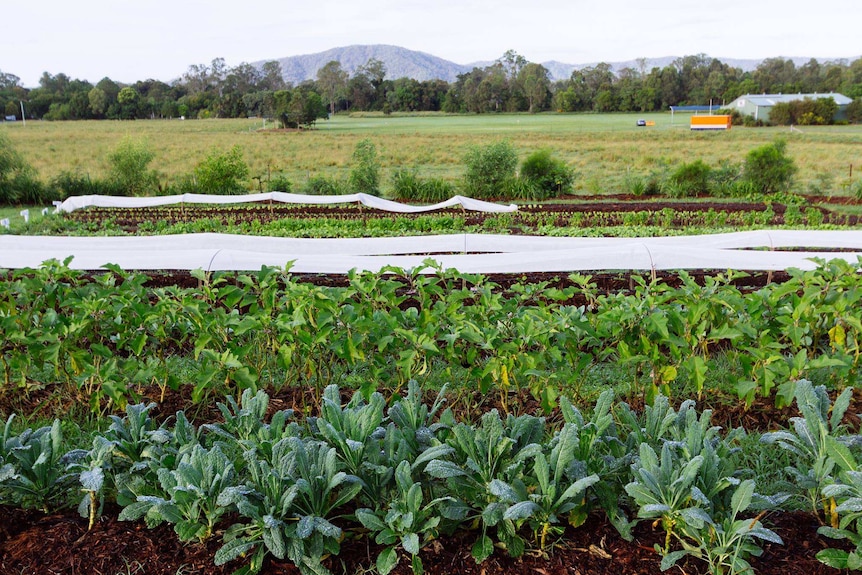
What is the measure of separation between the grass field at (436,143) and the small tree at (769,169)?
99 centimetres

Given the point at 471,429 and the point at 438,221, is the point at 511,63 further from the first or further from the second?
the point at 471,429

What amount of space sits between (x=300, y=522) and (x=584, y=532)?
86cm

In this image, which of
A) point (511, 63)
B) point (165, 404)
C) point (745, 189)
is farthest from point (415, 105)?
point (165, 404)

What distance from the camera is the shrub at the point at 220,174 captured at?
15781mm

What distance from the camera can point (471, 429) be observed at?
217cm

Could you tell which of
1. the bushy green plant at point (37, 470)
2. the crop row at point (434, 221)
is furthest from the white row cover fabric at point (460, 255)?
the crop row at point (434, 221)

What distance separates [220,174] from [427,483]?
14.8 metres

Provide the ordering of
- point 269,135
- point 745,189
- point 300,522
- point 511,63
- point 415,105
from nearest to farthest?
point 300,522, point 745,189, point 269,135, point 415,105, point 511,63

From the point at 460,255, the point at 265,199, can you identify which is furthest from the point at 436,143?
the point at 460,255

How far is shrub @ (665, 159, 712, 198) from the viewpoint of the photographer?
15.4 m

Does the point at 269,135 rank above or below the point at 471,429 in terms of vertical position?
above

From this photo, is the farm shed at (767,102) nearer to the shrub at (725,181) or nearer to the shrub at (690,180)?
the shrub at (725,181)

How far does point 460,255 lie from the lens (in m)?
5.33

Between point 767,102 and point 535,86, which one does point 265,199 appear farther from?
point 535,86
